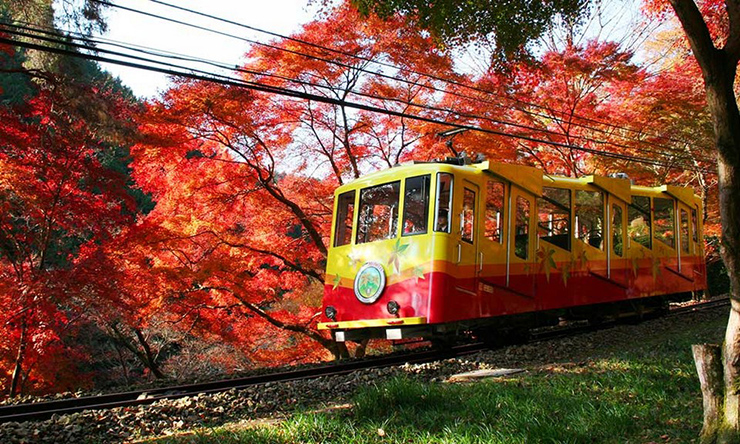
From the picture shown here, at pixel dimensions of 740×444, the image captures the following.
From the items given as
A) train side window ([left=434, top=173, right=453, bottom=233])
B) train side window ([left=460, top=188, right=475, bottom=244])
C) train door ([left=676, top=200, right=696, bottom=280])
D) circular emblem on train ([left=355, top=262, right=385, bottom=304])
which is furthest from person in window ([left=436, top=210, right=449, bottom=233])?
train door ([left=676, top=200, right=696, bottom=280])

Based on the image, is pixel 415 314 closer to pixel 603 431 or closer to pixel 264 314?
pixel 603 431

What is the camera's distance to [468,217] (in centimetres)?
825

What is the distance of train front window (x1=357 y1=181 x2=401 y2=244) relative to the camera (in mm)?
8539

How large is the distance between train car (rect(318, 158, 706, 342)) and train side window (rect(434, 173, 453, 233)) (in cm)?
1

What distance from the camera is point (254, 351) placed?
17688 millimetres

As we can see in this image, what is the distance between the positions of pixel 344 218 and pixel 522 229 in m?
2.85

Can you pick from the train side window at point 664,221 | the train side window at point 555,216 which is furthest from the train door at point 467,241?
the train side window at point 664,221

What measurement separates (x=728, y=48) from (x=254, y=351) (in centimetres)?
1561

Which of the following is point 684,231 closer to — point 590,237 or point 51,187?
point 590,237

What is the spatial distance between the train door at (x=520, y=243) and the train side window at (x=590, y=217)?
1.36 meters

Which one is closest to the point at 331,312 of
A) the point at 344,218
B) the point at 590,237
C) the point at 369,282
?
the point at 369,282

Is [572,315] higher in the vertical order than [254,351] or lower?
higher

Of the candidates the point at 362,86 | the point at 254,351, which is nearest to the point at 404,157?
the point at 362,86

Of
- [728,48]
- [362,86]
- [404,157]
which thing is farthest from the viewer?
[404,157]
